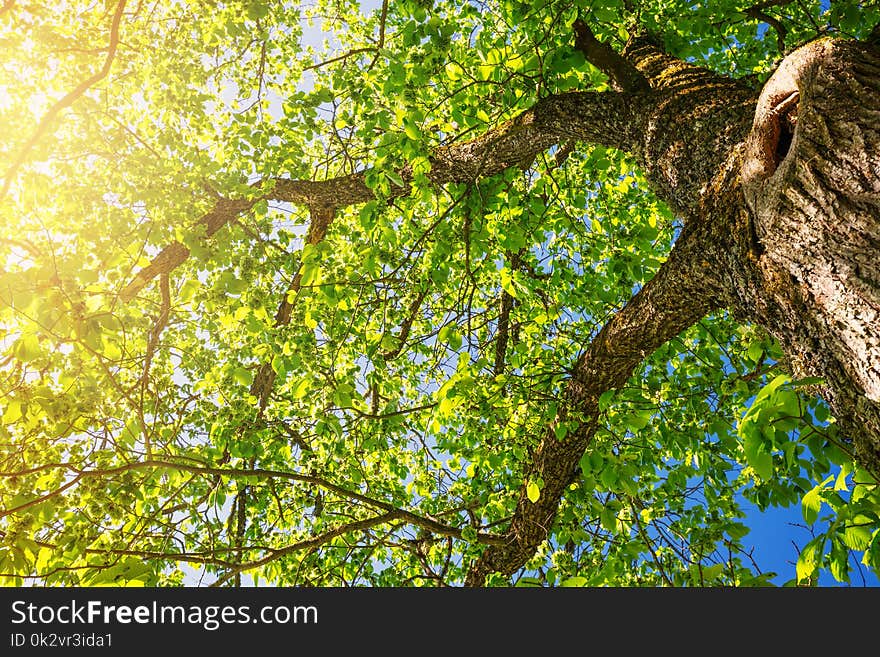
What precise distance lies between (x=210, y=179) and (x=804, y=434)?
357cm

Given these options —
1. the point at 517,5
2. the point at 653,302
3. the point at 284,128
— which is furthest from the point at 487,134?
the point at 653,302

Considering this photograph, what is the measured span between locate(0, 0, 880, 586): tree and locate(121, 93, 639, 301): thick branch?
3 centimetres

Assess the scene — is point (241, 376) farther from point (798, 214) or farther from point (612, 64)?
point (612, 64)

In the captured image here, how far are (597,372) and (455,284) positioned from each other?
269 cm

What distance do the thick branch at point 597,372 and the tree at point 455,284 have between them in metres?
0.02

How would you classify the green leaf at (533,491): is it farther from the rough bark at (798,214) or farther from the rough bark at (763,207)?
the rough bark at (798,214)

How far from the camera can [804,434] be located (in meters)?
1.86

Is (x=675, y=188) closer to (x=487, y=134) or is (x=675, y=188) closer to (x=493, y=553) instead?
(x=487, y=134)

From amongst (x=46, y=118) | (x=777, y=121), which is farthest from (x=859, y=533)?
(x=46, y=118)

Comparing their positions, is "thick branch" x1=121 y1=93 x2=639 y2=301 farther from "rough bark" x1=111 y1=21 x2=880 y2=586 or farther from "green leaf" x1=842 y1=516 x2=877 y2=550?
"green leaf" x1=842 y1=516 x2=877 y2=550

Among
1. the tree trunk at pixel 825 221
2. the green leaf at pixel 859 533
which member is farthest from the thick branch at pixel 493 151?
the green leaf at pixel 859 533

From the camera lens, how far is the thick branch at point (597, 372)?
2.53 meters

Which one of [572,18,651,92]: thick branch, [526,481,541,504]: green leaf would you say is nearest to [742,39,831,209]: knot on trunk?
[572,18,651,92]: thick branch

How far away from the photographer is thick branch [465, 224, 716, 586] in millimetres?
2525
